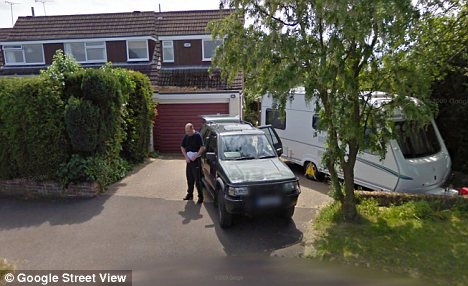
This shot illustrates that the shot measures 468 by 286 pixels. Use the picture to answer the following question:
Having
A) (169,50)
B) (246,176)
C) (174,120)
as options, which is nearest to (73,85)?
(246,176)

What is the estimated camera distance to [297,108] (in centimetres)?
952

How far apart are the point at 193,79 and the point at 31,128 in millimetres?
9689

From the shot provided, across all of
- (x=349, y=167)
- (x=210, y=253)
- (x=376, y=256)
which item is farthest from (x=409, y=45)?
(x=210, y=253)

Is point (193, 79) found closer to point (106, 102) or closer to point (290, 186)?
point (106, 102)

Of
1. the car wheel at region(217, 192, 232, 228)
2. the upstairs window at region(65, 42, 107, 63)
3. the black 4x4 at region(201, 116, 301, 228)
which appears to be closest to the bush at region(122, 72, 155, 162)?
the black 4x4 at region(201, 116, 301, 228)

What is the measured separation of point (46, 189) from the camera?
7.04 m

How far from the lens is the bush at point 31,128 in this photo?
22.0ft

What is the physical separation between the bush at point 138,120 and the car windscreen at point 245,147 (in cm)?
414

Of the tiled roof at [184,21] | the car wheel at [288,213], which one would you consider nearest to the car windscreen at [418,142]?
the car wheel at [288,213]

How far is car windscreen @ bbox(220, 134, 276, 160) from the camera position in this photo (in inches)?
242

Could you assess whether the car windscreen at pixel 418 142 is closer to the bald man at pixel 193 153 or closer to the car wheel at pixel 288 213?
the car wheel at pixel 288 213

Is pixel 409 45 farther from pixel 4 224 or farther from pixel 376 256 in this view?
pixel 4 224

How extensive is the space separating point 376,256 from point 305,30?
3.38 metres

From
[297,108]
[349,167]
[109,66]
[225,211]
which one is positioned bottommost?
[225,211]
